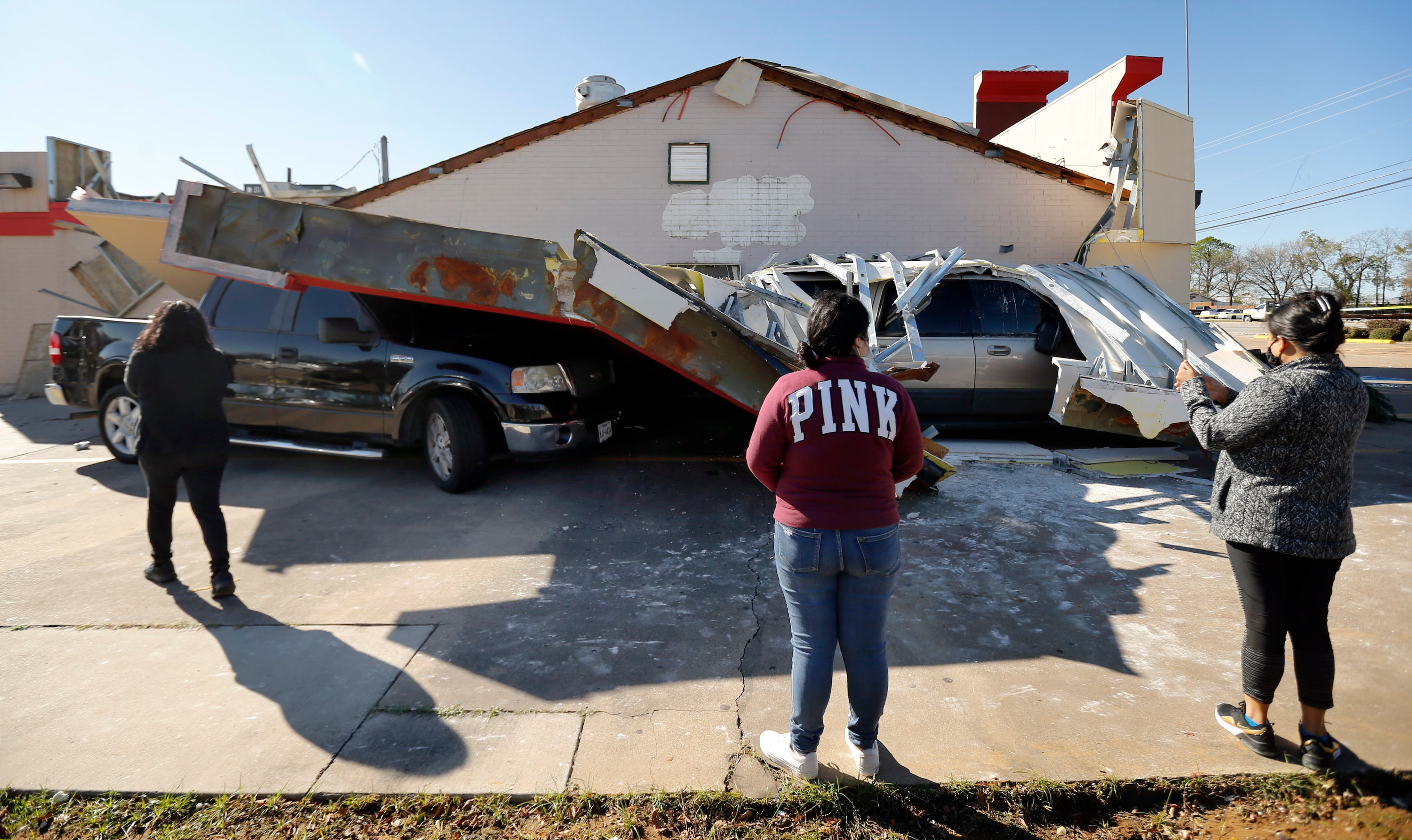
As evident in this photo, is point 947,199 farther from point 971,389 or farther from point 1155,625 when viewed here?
point 1155,625

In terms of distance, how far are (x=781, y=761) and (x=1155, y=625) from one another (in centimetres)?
228

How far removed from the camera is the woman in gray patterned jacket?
251 centimetres

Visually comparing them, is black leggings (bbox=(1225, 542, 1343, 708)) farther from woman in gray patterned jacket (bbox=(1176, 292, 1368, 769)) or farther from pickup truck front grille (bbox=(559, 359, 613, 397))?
pickup truck front grille (bbox=(559, 359, 613, 397))

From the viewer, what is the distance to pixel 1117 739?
9.12ft

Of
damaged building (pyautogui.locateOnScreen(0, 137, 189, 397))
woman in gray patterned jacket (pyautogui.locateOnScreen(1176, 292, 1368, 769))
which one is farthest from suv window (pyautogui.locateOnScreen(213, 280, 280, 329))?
woman in gray patterned jacket (pyautogui.locateOnScreen(1176, 292, 1368, 769))

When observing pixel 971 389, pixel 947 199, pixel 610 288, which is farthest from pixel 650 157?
pixel 610 288

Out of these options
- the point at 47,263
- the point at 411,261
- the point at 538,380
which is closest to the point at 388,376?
the point at 538,380

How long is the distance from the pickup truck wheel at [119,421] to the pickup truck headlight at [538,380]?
3913 mm

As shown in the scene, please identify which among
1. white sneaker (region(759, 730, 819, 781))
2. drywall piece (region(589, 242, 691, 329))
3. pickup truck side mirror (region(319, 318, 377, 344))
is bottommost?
white sneaker (region(759, 730, 819, 781))

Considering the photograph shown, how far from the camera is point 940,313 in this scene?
7.32 meters

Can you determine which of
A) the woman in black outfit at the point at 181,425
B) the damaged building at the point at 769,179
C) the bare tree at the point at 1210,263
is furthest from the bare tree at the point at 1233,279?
the woman in black outfit at the point at 181,425

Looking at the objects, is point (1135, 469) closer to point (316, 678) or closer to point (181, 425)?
point (316, 678)

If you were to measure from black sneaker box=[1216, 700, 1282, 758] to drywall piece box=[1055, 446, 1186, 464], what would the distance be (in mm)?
4005

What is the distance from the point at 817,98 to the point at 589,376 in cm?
730
